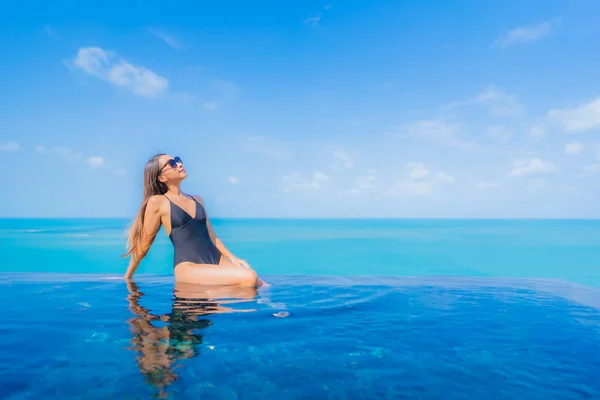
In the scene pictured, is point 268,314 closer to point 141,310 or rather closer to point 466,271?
point 141,310

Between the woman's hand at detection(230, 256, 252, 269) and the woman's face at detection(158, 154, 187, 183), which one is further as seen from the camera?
the woman's hand at detection(230, 256, 252, 269)

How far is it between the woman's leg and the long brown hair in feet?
1.98

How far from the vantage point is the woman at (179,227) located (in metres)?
5.10

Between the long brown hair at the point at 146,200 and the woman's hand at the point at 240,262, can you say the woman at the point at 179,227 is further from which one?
the woman's hand at the point at 240,262

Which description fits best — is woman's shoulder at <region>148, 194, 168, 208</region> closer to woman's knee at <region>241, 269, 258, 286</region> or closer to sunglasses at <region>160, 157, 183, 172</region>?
sunglasses at <region>160, 157, 183, 172</region>

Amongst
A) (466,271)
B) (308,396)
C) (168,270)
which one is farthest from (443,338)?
(168,270)

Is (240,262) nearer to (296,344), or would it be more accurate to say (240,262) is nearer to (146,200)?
(146,200)

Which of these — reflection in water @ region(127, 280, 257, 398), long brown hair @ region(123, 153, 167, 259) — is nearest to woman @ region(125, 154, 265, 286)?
long brown hair @ region(123, 153, 167, 259)

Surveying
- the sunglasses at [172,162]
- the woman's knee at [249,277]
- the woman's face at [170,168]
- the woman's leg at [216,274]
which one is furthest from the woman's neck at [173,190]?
the woman's knee at [249,277]

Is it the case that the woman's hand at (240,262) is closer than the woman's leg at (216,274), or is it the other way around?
the woman's leg at (216,274)

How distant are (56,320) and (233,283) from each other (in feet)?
6.43

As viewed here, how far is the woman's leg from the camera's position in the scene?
5062 mm

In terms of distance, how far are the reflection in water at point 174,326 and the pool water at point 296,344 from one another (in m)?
0.01

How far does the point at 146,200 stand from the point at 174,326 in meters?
2.19
